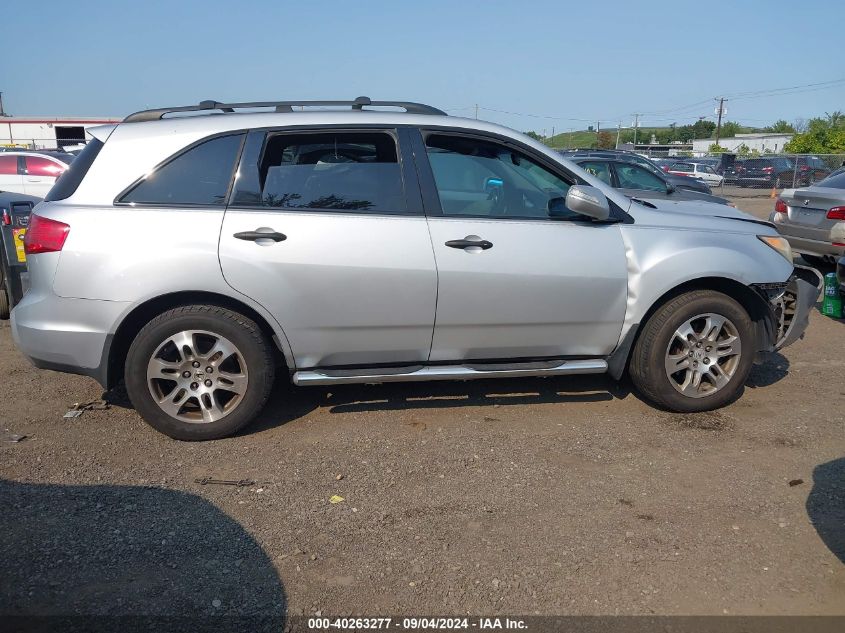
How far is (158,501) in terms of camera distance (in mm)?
3568

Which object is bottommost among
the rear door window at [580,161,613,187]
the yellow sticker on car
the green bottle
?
the green bottle

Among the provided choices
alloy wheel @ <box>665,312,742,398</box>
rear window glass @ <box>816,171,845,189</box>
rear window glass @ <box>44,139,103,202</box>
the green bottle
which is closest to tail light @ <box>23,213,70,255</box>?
rear window glass @ <box>44,139,103,202</box>

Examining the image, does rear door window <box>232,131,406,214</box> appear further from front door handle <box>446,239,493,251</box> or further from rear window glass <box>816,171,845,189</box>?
rear window glass <box>816,171,845,189</box>

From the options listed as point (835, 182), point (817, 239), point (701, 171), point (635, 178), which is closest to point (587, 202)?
point (817, 239)

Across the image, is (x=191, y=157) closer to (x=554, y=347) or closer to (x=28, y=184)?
(x=554, y=347)

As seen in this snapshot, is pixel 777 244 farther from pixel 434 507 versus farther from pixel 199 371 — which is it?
pixel 199 371

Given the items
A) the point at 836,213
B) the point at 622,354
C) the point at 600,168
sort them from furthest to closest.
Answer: the point at 600,168
the point at 836,213
the point at 622,354

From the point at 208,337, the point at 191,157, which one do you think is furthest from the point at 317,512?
the point at 191,157

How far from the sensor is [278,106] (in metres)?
4.50

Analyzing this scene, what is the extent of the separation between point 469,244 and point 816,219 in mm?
6998

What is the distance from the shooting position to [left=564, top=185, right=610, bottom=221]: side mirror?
13.9 ft

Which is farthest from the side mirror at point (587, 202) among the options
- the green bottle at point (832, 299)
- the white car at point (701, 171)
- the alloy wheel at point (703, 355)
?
the white car at point (701, 171)

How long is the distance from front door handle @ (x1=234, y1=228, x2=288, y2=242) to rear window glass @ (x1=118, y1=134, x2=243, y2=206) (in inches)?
9.9

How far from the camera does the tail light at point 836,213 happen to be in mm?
8836
